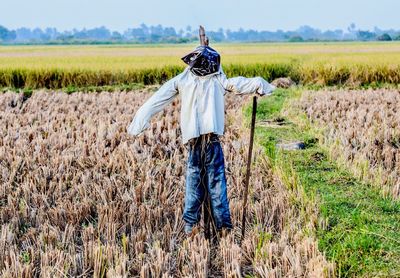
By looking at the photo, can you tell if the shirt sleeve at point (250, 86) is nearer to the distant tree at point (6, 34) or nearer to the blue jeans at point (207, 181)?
the blue jeans at point (207, 181)

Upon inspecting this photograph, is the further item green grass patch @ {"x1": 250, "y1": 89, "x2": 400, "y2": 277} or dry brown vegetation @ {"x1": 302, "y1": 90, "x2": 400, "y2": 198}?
dry brown vegetation @ {"x1": 302, "y1": 90, "x2": 400, "y2": 198}

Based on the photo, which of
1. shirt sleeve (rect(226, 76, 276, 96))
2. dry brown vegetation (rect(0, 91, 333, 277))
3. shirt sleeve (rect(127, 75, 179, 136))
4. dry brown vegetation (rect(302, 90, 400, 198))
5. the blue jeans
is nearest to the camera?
dry brown vegetation (rect(0, 91, 333, 277))

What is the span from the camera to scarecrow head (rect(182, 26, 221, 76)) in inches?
142

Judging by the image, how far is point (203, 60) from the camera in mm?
3607

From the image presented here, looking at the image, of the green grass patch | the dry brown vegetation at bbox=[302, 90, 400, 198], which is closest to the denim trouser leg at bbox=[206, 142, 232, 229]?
the green grass patch

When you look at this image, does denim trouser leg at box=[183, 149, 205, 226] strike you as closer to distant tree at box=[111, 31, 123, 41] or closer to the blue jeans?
the blue jeans

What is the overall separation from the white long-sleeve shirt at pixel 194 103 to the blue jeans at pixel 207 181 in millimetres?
97

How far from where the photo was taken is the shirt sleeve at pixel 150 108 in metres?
3.59

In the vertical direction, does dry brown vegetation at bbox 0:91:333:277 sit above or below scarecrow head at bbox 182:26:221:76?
below

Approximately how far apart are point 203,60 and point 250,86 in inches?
13.6

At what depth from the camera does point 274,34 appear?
184750mm

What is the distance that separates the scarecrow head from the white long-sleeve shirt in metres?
0.04

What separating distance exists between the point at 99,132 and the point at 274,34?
598ft

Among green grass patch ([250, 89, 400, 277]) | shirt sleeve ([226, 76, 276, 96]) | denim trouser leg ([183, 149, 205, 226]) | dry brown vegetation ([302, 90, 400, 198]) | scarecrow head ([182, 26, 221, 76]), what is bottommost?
green grass patch ([250, 89, 400, 277])
